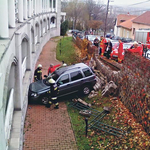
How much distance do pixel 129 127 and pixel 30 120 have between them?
4.21 meters

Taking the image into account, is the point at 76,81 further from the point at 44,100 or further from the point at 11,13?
the point at 11,13

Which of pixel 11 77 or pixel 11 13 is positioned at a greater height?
pixel 11 13

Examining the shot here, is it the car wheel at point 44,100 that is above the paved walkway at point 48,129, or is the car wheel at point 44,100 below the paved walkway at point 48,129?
above

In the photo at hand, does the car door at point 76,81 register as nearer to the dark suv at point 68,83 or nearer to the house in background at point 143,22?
the dark suv at point 68,83

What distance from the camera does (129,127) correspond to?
8.71 meters

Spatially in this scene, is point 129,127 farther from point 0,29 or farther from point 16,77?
point 0,29

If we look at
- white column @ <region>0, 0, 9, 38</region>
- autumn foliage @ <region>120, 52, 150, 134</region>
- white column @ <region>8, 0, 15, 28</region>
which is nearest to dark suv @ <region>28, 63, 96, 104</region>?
autumn foliage @ <region>120, 52, 150, 134</region>

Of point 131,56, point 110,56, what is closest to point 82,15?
point 110,56

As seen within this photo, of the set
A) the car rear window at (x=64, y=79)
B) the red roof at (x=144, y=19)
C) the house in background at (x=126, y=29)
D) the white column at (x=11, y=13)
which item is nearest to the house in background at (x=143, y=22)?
the red roof at (x=144, y=19)

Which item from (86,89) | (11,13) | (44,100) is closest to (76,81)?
(86,89)

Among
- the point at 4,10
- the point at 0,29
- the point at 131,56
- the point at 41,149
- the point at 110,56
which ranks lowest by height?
the point at 41,149

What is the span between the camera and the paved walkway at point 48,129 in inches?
323

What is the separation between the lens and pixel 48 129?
30.5ft

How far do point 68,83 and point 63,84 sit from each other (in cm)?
29
